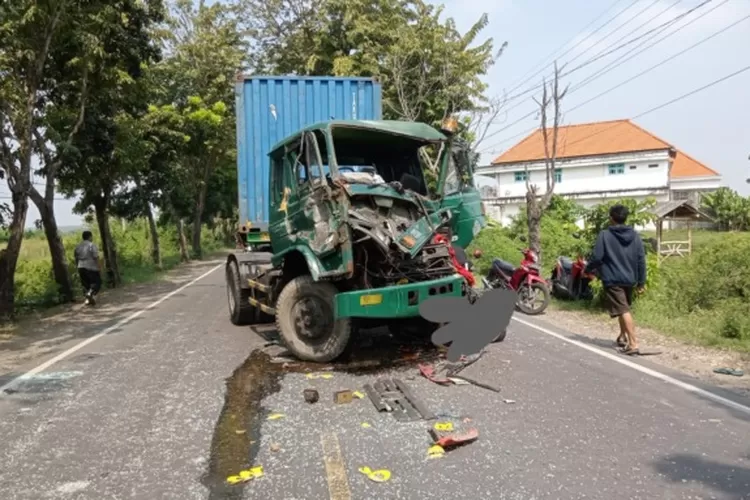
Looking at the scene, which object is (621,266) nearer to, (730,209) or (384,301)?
(384,301)

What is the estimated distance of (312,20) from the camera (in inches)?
1083

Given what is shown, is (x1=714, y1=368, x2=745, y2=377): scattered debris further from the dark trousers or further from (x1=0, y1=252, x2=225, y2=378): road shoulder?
the dark trousers

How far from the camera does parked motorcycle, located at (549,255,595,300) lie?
439 inches

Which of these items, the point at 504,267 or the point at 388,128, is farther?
the point at 504,267

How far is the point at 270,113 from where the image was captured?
402 inches

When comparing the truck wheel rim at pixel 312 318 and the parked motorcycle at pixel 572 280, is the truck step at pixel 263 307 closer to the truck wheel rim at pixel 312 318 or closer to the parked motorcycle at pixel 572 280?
the truck wheel rim at pixel 312 318

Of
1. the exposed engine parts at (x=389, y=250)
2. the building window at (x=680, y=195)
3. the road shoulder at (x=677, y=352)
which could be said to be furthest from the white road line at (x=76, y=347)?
the building window at (x=680, y=195)

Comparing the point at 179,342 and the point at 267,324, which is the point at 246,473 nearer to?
the point at 179,342

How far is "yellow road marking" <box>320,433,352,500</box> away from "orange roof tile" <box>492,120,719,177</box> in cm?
3942

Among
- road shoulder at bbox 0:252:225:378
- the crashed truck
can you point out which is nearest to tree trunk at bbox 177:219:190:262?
road shoulder at bbox 0:252:225:378

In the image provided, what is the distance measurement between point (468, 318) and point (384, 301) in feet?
2.71

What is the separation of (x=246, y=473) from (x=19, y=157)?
10.4 meters

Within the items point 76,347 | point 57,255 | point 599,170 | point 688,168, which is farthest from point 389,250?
point 688,168

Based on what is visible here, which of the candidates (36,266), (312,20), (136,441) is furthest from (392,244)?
(312,20)
